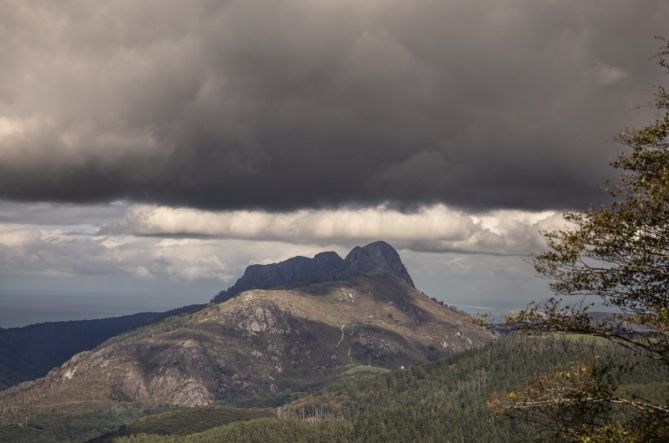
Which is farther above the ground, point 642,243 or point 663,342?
point 642,243

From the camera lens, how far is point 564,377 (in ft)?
101

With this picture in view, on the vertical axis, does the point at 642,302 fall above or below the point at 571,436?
above

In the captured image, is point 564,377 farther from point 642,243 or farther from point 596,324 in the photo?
point 642,243

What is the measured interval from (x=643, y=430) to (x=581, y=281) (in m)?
7.15

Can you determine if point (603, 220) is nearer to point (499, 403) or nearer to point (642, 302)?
point (642, 302)

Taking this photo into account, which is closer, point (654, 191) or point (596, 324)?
point (654, 191)

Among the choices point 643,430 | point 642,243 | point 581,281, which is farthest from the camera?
point 581,281

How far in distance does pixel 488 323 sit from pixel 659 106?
13501mm

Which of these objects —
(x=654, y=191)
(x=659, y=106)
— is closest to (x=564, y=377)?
(x=654, y=191)

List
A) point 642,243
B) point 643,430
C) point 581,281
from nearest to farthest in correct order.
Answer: point 643,430, point 642,243, point 581,281

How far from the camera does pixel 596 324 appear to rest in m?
30.1

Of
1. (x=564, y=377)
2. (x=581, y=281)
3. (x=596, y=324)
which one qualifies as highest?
(x=581, y=281)

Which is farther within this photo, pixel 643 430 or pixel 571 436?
pixel 571 436

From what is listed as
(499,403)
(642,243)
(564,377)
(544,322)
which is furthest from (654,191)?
(499,403)
